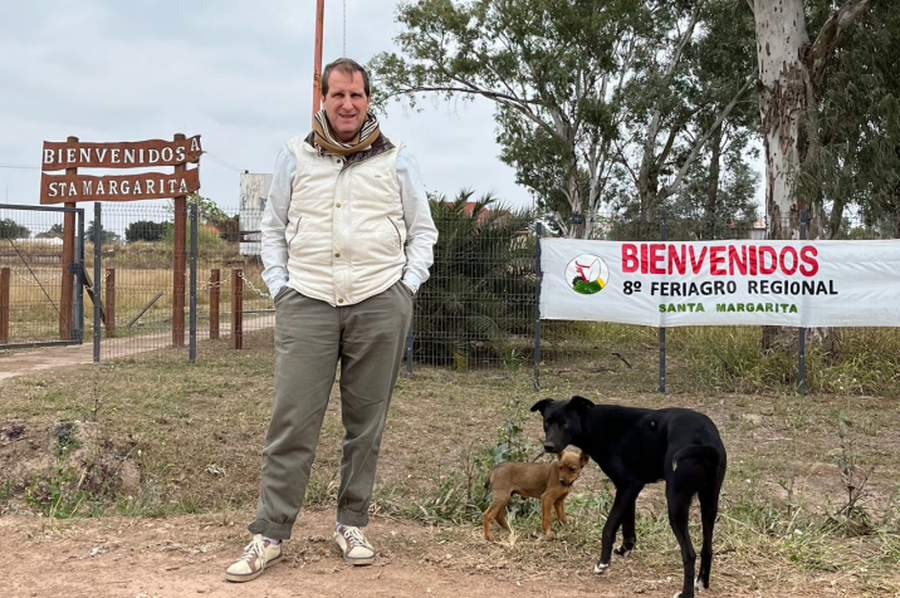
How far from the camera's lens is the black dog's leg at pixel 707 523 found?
137 inches

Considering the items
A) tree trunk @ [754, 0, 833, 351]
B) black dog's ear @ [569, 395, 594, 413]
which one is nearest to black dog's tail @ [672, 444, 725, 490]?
black dog's ear @ [569, 395, 594, 413]

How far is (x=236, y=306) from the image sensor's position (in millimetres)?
13680

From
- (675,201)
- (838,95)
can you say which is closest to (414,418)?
(838,95)

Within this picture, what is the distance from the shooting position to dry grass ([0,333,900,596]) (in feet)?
13.4

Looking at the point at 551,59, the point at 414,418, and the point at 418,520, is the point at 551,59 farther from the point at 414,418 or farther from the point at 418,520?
the point at 418,520

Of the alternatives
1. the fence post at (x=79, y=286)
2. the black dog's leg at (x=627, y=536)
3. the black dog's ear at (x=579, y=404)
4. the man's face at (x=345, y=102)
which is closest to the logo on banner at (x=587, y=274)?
the black dog's leg at (x=627, y=536)

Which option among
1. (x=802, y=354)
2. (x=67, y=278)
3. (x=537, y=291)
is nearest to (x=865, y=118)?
(x=802, y=354)

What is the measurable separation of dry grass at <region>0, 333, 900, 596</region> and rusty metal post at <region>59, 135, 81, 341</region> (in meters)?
2.24

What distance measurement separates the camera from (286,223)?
393cm

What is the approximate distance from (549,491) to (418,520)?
2.84ft

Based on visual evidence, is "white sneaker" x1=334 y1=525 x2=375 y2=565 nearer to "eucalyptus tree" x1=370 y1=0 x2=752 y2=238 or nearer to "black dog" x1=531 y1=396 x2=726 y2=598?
"black dog" x1=531 y1=396 x2=726 y2=598

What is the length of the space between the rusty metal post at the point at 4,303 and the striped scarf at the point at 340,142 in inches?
451

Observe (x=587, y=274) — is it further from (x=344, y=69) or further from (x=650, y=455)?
(x=344, y=69)

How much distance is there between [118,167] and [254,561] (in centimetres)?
1144
